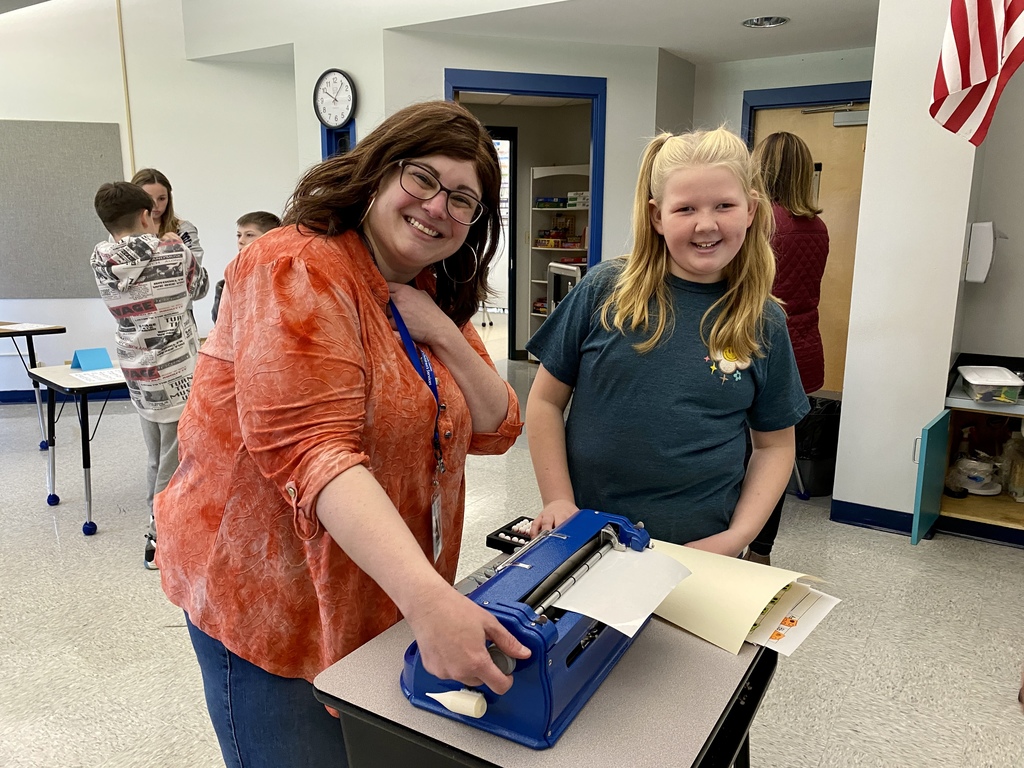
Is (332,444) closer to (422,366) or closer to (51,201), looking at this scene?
(422,366)

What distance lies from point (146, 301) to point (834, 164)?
4.03 metres

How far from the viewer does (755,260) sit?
1292 millimetres

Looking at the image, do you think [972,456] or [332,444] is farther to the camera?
[972,456]

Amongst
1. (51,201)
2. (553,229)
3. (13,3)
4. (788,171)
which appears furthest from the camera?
(553,229)

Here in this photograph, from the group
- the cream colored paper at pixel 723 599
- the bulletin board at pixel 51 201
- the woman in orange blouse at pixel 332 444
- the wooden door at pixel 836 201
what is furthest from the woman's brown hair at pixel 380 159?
the bulletin board at pixel 51 201

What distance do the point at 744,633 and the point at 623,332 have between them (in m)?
0.55

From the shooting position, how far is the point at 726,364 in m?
1.27

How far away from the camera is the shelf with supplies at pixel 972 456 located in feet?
9.46

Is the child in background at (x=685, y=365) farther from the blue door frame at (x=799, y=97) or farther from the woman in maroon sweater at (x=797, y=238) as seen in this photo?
the blue door frame at (x=799, y=97)

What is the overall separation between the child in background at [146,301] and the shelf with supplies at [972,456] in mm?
2876

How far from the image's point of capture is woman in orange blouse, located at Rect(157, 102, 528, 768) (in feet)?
2.54

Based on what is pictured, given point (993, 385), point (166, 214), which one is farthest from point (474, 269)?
point (166, 214)

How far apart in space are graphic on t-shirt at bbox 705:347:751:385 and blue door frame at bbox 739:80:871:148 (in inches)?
146

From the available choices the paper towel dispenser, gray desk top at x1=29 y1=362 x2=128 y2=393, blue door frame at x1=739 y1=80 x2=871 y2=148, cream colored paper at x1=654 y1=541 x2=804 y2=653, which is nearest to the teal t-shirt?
cream colored paper at x1=654 y1=541 x2=804 y2=653
